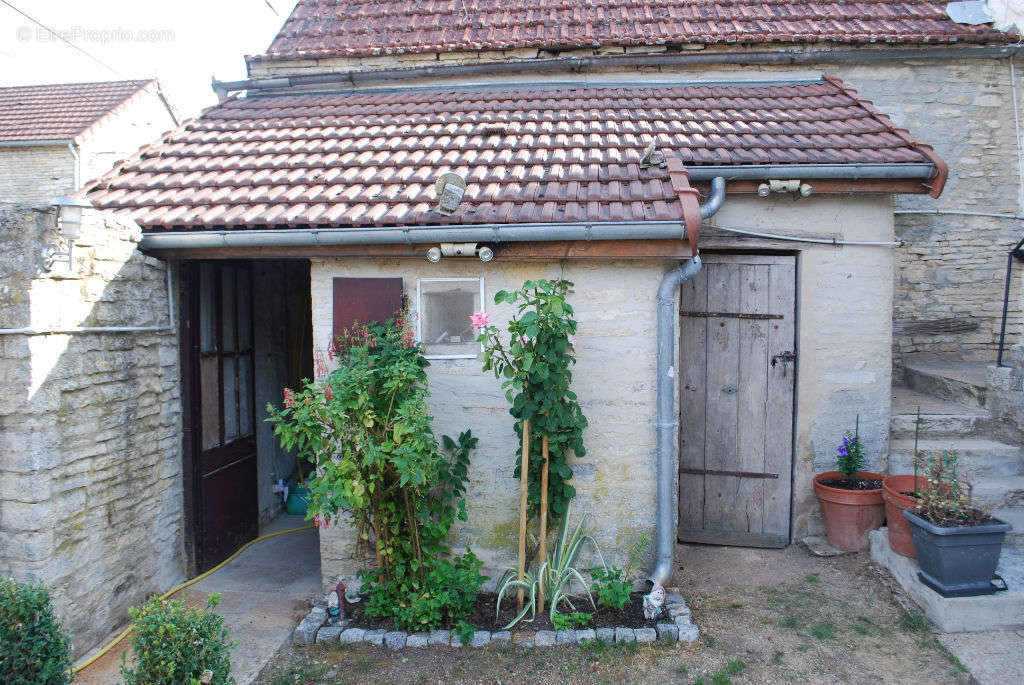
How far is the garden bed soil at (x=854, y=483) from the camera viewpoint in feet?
16.6

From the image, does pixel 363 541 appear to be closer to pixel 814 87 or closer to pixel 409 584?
pixel 409 584

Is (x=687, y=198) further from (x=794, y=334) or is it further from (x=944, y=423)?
(x=944, y=423)

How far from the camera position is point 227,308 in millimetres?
5750

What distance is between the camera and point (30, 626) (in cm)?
307

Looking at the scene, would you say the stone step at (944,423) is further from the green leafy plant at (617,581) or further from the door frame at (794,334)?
the green leafy plant at (617,581)

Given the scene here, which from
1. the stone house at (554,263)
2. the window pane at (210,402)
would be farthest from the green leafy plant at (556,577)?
the window pane at (210,402)

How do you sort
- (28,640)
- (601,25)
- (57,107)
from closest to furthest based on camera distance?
(28,640) → (601,25) → (57,107)

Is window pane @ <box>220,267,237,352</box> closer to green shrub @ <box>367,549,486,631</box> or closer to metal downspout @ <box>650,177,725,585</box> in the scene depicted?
green shrub @ <box>367,549,486,631</box>

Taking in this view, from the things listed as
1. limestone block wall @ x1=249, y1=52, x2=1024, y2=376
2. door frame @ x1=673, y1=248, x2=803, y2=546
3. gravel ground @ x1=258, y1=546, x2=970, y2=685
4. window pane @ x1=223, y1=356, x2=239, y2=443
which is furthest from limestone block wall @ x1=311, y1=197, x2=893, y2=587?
limestone block wall @ x1=249, y1=52, x2=1024, y2=376

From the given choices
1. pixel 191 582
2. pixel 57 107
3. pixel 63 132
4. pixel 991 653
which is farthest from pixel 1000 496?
pixel 57 107

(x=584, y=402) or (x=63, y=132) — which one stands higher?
(x=63, y=132)

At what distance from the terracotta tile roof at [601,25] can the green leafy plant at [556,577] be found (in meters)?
5.21

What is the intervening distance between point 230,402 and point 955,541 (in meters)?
5.64

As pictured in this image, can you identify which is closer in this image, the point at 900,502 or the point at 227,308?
the point at 900,502
